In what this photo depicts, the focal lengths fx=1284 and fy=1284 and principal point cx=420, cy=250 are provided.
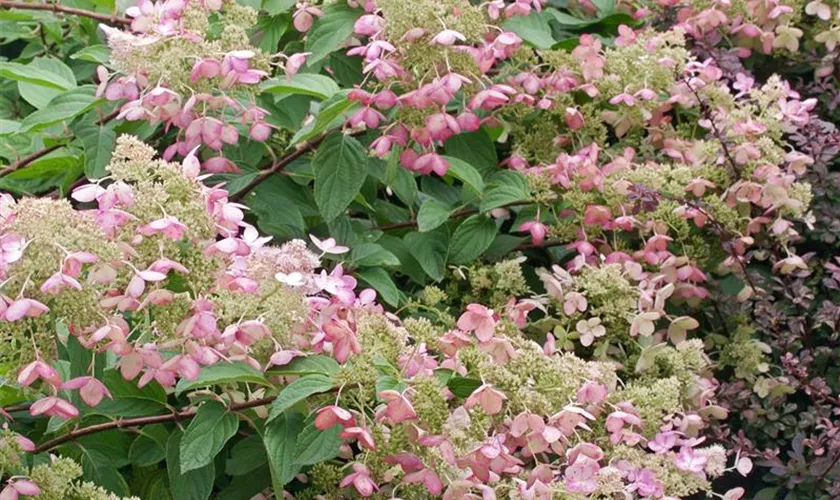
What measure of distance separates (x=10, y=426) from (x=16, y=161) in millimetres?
649

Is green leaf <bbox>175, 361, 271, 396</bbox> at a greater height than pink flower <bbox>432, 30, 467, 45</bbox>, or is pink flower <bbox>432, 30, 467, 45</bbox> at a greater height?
pink flower <bbox>432, 30, 467, 45</bbox>

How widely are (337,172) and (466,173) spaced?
0.80 feet

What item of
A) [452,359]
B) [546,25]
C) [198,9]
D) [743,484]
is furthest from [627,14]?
[452,359]

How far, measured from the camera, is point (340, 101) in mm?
1898

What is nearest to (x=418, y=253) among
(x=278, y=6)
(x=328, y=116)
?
(x=328, y=116)

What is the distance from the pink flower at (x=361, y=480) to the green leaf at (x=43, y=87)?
1081 mm

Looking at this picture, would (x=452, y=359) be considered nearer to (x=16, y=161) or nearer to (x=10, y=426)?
(x=10, y=426)

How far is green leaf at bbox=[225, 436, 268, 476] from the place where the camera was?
1.65m

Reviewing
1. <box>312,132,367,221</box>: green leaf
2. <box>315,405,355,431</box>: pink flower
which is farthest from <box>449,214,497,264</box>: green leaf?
<box>315,405,355,431</box>: pink flower

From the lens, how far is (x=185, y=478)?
158 cm

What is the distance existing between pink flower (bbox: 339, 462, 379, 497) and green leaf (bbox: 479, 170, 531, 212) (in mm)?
780

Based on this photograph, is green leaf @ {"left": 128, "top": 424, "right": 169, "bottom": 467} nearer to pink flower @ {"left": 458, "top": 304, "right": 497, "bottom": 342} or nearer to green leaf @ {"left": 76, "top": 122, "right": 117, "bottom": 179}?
pink flower @ {"left": 458, "top": 304, "right": 497, "bottom": 342}

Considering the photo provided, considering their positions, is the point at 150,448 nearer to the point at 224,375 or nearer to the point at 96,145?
the point at 224,375

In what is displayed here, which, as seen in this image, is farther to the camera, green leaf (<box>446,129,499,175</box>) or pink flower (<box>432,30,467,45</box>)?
green leaf (<box>446,129,499,175</box>)
